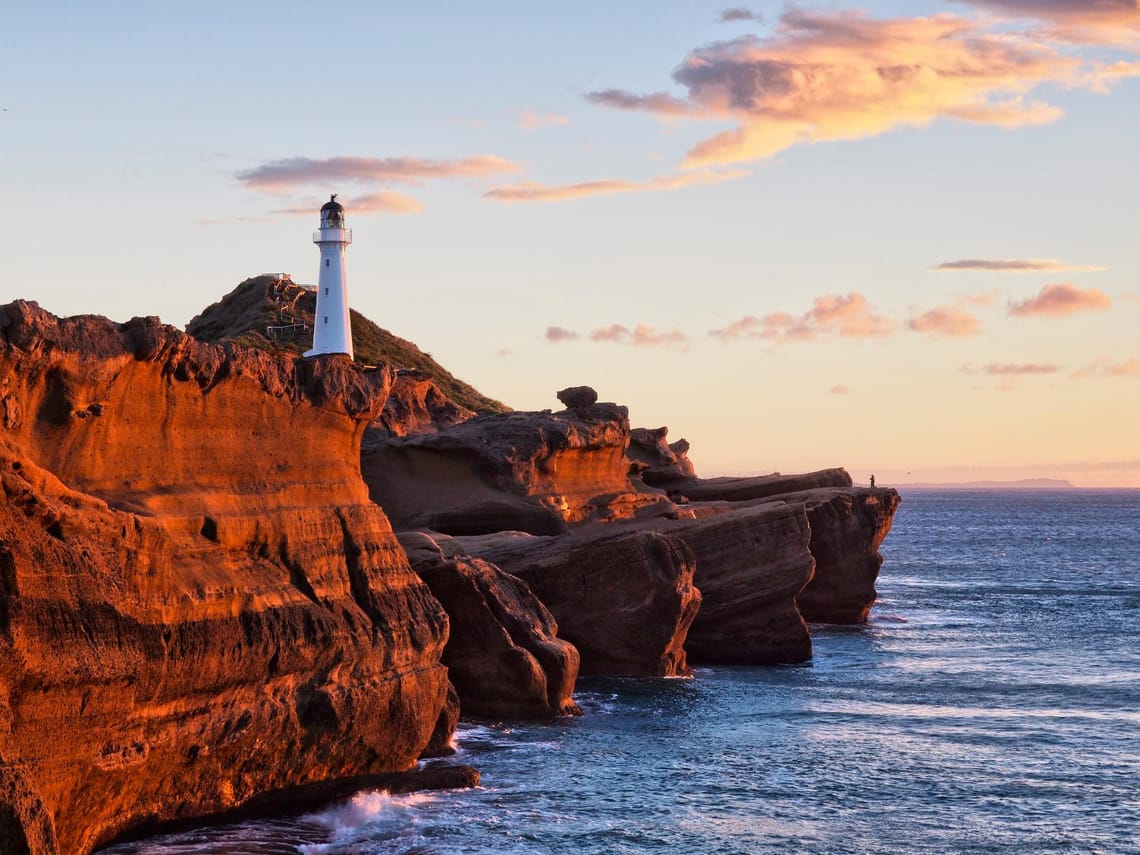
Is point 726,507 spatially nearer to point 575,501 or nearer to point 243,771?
point 575,501

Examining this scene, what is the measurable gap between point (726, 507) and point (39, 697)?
3904 cm

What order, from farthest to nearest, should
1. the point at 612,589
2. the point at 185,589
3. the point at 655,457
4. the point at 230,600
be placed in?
1. the point at 655,457
2. the point at 612,589
3. the point at 230,600
4. the point at 185,589

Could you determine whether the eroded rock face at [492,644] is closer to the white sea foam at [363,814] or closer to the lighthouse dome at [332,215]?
the white sea foam at [363,814]

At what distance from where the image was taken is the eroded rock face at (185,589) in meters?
17.8

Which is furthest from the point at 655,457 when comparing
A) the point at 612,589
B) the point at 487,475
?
the point at 612,589

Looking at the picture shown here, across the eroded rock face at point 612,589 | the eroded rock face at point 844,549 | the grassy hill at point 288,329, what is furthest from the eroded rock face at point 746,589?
the grassy hill at point 288,329

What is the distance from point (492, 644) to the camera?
3047 centimetres

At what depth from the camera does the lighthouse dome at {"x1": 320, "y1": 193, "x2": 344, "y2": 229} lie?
62875mm

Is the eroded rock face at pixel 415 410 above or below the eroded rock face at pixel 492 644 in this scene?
above

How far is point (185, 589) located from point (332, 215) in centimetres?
4383

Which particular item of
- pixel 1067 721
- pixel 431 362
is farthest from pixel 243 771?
pixel 431 362

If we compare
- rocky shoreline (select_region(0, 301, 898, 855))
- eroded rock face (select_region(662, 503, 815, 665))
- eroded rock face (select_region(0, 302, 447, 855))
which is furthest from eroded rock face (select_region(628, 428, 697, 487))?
eroded rock face (select_region(0, 302, 447, 855))

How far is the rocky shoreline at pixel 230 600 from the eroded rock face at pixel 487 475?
6697 mm

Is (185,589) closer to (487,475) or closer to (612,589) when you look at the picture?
(612,589)
